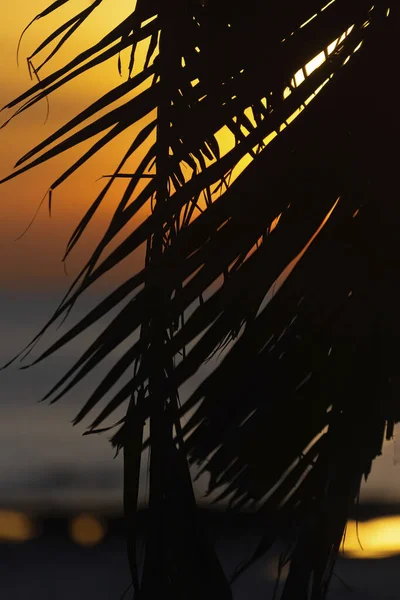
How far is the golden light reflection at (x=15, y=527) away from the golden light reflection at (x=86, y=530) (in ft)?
1.86

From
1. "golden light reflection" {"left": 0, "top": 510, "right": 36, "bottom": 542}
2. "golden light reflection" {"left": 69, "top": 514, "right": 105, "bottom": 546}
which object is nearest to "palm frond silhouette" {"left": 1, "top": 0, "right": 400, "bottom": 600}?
"golden light reflection" {"left": 69, "top": 514, "right": 105, "bottom": 546}

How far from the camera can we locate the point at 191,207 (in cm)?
172

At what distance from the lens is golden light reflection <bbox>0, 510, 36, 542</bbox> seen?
468 inches

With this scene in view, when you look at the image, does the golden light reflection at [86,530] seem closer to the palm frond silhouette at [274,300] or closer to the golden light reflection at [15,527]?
the golden light reflection at [15,527]

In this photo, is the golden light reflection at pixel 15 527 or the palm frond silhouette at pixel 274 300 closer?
the palm frond silhouette at pixel 274 300

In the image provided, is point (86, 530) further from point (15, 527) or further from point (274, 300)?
point (274, 300)

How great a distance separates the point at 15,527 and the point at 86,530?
97 cm

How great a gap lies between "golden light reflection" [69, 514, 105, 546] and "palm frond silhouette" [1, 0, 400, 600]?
942 centimetres

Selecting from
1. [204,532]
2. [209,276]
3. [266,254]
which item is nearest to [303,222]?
[266,254]

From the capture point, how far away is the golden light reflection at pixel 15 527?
11.9 meters

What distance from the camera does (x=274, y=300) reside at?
5.36ft

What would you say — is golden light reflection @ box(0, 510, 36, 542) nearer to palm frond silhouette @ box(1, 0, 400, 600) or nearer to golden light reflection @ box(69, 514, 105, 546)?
golden light reflection @ box(69, 514, 105, 546)

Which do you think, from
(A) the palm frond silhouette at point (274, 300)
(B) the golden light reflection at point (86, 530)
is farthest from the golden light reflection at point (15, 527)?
(A) the palm frond silhouette at point (274, 300)

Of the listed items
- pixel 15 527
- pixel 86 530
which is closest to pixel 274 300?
pixel 86 530
